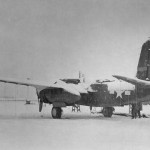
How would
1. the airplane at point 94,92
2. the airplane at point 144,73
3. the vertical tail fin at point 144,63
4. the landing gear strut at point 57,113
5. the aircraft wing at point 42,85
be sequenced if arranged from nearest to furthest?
the airplane at point 144,73 → the airplane at point 94,92 → the vertical tail fin at point 144,63 → the aircraft wing at point 42,85 → the landing gear strut at point 57,113

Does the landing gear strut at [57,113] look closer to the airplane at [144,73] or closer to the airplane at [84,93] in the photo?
the airplane at [84,93]

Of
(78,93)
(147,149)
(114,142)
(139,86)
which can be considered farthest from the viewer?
(78,93)

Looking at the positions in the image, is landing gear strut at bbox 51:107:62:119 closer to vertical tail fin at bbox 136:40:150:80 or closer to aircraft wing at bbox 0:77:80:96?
aircraft wing at bbox 0:77:80:96

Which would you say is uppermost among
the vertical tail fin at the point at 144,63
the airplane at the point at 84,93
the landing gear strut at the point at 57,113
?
the vertical tail fin at the point at 144,63

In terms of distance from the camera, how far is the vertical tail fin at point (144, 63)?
18.2 meters

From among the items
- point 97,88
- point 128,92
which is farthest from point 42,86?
point 128,92

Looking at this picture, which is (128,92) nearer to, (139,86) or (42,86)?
(139,86)

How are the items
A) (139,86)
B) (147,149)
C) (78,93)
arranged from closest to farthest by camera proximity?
(147,149), (139,86), (78,93)

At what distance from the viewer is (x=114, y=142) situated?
9398mm

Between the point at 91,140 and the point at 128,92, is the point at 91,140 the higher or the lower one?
the lower one

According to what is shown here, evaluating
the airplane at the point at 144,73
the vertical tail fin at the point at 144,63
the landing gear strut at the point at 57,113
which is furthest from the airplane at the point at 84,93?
the vertical tail fin at the point at 144,63

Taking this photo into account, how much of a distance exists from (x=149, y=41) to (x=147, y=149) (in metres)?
11.1

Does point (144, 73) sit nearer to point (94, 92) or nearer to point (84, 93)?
point (94, 92)

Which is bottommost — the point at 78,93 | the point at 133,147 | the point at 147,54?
the point at 133,147
